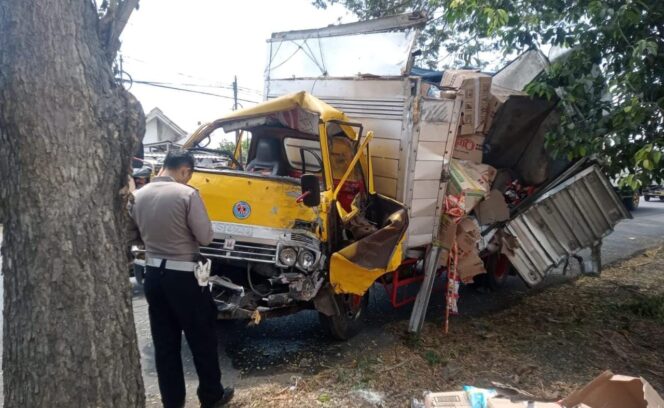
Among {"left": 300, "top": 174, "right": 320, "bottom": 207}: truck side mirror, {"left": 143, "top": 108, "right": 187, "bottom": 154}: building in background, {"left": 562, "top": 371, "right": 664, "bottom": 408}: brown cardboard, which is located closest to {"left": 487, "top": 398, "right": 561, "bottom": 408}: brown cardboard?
→ {"left": 562, "top": 371, "right": 664, "bottom": 408}: brown cardboard

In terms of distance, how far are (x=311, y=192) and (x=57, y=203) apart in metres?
2.56

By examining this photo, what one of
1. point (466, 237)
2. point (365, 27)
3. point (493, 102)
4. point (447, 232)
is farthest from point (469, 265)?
point (365, 27)

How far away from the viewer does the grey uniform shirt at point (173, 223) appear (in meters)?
3.53

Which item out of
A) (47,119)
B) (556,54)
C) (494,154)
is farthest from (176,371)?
(556,54)

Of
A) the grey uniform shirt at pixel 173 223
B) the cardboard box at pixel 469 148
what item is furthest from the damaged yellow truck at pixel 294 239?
the cardboard box at pixel 469 148

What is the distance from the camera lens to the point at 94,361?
2219 millimetres

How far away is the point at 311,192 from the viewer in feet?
14.7

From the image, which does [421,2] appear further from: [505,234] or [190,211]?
[190,211]

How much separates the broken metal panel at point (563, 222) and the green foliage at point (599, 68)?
71 cm

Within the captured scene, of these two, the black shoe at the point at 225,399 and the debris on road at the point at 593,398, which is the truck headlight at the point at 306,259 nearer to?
the black shoe at the point at 225,399

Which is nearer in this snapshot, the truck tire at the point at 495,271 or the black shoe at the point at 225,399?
the black shoe at the point at 225,399

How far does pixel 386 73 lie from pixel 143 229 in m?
3.40

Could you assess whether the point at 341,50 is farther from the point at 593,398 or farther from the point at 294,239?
the point at 593,398

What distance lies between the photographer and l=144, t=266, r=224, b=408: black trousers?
11.6 ft
